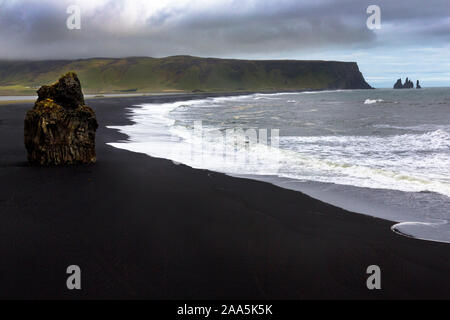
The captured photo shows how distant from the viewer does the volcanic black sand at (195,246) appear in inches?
168

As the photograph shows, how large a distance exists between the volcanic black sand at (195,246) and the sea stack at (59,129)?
66.2 inches

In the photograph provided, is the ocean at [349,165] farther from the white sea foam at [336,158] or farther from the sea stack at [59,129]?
the sea stack at [59,129]

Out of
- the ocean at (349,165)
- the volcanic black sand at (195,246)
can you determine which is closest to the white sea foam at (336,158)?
the ocean at (349,165)

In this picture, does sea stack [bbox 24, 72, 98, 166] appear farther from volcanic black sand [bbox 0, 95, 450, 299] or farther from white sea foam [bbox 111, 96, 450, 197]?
white sea foam [bbox 111, 96, 450, 197]

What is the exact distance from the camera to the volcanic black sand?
4.26 meters

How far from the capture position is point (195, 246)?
532 cm

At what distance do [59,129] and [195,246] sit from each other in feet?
21.0

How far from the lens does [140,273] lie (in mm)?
4500

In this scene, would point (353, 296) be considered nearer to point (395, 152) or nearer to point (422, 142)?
point (395, 152)

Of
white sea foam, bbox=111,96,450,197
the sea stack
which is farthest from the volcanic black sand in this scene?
white sea foam, bbox=111,96,450,197

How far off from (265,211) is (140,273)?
10.2 ft

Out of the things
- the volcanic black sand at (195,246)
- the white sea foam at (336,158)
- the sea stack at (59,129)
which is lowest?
A: the volcanic black sand at (195,246)

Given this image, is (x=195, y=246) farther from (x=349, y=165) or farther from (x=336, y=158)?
(x=336, y=158)

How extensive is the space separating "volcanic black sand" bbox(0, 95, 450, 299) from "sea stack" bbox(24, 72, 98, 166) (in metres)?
1.68
